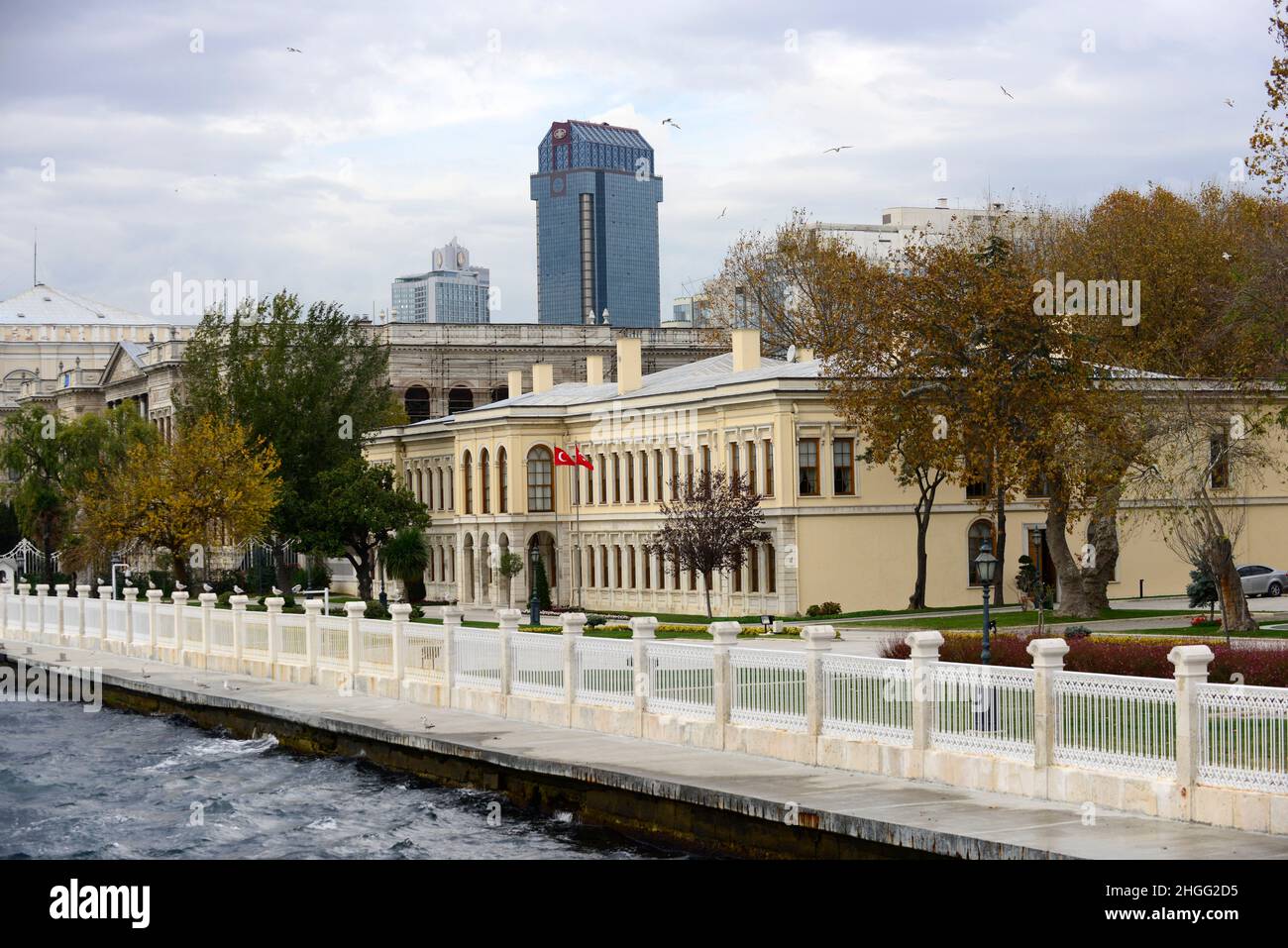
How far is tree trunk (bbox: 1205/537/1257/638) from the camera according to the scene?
3609 cm

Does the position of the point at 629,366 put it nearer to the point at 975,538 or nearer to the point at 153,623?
the point at 975,538

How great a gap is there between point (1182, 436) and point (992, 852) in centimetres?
2476

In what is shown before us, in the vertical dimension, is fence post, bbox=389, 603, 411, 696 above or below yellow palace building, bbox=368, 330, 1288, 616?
below

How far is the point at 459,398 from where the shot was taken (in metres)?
109

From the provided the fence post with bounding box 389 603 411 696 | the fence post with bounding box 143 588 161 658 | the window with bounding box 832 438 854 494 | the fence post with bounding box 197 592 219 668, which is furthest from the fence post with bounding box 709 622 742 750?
the window with bounding box 832 438 854 494

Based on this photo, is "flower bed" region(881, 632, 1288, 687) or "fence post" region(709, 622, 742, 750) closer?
"flower bed" region(881, 632, 1288, 687)

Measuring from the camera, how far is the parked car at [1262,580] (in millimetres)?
55281

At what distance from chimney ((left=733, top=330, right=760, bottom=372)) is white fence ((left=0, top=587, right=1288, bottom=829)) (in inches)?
1171

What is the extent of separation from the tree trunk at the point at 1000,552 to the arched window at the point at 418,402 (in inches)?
2200

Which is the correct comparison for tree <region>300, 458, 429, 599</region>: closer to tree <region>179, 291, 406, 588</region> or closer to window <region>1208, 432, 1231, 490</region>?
tree <region>179, 291, 406, 588</region>
